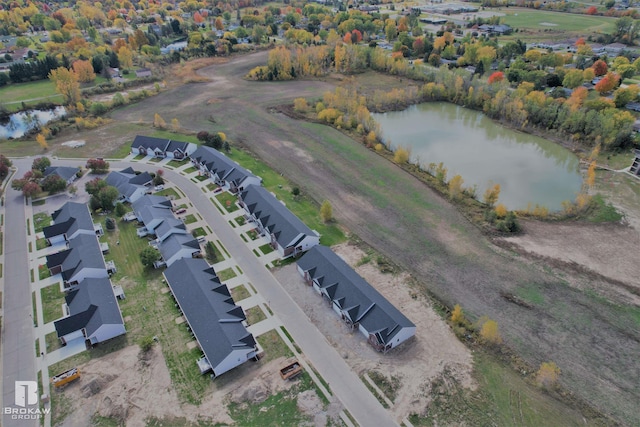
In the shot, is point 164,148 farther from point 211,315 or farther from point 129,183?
point 211,315

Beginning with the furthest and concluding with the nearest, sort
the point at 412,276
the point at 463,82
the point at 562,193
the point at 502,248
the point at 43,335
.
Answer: the point at 463,82, the point at 562,193, the point at 502,248, the point at 412,276, the point at 43,335

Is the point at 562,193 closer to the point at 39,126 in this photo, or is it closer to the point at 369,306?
the point at 369,306

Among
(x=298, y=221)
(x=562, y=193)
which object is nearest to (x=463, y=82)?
(x=562, y=193)

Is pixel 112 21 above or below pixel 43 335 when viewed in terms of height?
above

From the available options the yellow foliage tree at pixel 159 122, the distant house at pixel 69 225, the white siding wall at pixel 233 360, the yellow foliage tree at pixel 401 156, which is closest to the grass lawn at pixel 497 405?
the white siding wall at pixel 233 360

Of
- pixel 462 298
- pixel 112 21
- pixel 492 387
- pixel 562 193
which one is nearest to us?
pixel 492 387

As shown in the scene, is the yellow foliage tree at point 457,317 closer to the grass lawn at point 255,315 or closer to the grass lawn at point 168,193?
the grass lawn at point 255,315

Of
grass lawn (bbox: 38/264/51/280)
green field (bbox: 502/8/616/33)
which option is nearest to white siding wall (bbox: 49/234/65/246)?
grass lawn (bbox: 38/264/51/280)

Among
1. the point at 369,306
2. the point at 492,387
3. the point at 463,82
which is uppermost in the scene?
the point at 463,82
